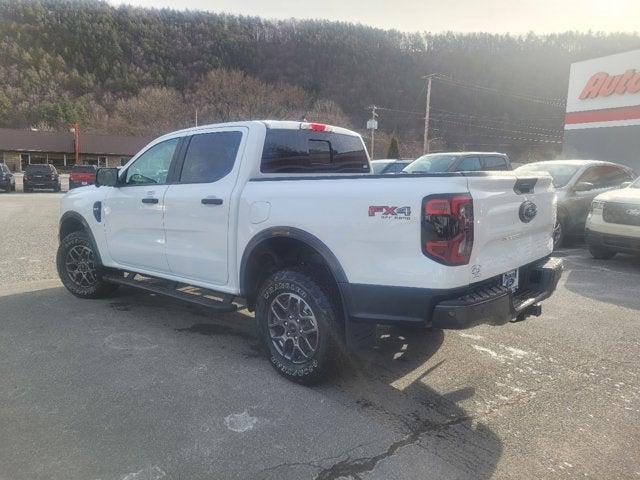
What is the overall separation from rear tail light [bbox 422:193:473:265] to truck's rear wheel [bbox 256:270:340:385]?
882mm

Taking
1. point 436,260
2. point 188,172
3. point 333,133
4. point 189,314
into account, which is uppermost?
point 333,133

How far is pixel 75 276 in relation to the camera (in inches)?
233

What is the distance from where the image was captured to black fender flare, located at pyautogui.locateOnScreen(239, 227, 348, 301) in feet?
11.2

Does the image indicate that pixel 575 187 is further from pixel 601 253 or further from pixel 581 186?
pixel 601 253

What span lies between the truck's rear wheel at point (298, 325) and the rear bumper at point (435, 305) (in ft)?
0.78

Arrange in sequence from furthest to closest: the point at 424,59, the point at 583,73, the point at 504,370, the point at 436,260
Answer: the point at 424,59
the point at 583,73
the point at 504,370
the point at 436,260

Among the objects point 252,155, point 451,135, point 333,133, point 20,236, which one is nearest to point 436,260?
point 252,155

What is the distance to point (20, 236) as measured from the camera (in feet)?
34.4

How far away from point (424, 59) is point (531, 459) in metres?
94.9

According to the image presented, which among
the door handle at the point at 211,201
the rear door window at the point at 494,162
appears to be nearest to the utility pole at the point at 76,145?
the rear door window at the point at 494,162

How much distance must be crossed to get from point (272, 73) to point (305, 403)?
3961 inches

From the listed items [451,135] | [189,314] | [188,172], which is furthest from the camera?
[451,135]

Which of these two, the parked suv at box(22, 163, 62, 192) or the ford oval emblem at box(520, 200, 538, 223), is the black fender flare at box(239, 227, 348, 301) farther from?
the parked suv at box(22, 163, 62, 192)

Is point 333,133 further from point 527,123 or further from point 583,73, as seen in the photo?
point 527,123
